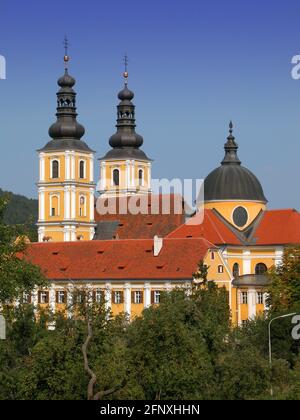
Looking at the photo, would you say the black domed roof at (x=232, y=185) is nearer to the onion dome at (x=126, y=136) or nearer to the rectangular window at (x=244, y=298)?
the rectangular window at (x=244, y=298)

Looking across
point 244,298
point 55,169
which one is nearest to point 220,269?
point 244,298

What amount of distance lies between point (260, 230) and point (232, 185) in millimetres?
4453

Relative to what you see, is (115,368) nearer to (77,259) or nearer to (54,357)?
(54,357)

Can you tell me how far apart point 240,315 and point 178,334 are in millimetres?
55191

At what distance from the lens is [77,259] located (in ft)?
287

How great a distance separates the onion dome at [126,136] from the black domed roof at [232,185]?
22872 mm

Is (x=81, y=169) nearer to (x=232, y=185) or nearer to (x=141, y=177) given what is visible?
(x=141, y=177)

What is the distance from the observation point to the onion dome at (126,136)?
121062mm

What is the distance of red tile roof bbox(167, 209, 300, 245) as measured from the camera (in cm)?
9388

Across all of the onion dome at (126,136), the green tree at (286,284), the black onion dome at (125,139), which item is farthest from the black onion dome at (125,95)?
the green tree at (286,284)

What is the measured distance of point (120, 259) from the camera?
8581 cm

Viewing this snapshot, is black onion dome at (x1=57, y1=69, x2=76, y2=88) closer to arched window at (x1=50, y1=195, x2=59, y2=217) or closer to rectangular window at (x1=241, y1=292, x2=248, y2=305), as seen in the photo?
arched window at (x1=50, y1=195, x2=59, y2=217)

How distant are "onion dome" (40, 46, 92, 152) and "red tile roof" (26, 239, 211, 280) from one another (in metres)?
18.9
